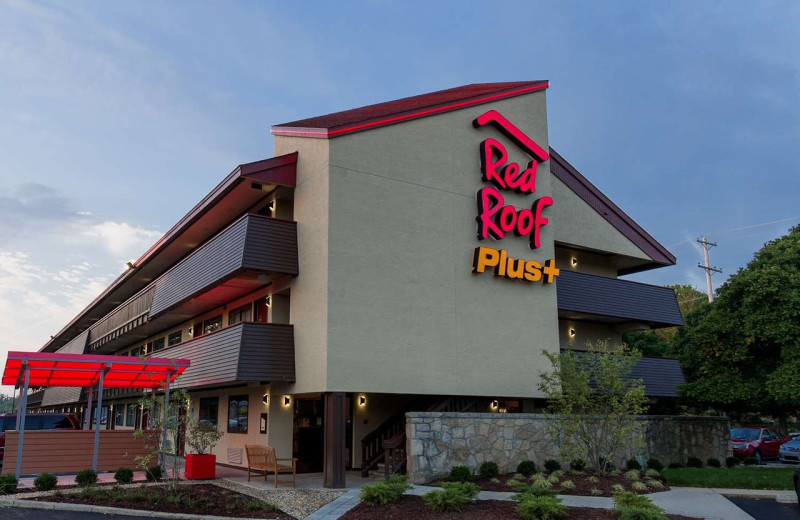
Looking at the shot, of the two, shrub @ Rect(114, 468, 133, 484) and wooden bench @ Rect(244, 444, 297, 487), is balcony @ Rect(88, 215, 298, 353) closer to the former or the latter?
wooden bench @ Rect(244, 444, 297, 487)

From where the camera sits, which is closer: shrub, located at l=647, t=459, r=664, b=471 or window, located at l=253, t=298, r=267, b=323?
shrub, located at l=647, t=459, r=664, b=471

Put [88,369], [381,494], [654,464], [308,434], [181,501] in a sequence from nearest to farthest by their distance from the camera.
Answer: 1. [381,494]
2. [181,501]
3. [88,369]
4. [654,464]
5. [308,434]

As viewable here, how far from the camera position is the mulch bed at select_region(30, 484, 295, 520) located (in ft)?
46.6

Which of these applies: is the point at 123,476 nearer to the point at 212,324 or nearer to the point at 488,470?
the point at 488,470

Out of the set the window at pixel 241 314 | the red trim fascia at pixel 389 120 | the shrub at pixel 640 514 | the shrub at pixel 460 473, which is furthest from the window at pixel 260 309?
the shrub at pixel 640 514

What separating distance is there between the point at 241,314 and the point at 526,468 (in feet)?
38.8

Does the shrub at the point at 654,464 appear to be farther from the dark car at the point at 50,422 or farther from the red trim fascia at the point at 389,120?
the dark car at the point at 50,422

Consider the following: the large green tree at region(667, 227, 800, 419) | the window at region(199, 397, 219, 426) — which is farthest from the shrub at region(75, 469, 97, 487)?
the large green tree at region(667, 227, 800, 419)

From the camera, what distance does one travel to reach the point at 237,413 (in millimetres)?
23953

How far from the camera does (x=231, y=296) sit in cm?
2452

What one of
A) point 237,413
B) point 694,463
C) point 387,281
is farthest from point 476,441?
point 694,463

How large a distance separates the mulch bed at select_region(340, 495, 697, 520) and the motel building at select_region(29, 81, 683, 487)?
11.8 feet

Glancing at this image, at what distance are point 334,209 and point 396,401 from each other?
8045 millimetres

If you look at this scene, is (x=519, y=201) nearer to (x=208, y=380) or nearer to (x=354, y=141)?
(x=354, y=141)
